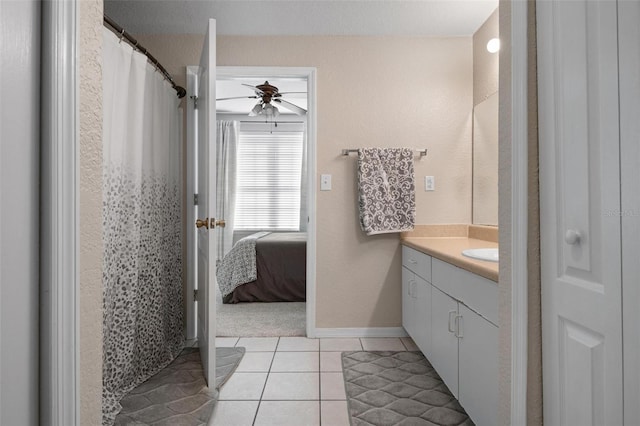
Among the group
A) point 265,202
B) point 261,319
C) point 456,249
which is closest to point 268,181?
point 265,202

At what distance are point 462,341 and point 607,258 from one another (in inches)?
44.5

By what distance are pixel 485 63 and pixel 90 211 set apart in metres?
2.67

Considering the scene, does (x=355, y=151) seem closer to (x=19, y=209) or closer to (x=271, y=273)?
(x=271, y=273)

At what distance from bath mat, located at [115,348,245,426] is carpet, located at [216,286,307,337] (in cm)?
55

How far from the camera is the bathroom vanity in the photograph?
1.41m

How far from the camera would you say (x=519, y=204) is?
846 millimetres

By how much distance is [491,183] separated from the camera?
2.51 m

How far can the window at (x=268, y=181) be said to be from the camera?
5895 millimetres

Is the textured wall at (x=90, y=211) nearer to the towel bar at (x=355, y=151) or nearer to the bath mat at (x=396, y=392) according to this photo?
the bath mat at (x=396, y=392)

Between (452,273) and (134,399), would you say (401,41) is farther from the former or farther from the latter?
(134,399)

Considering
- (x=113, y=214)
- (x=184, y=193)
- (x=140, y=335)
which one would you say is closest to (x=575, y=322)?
(x=113, y=214)

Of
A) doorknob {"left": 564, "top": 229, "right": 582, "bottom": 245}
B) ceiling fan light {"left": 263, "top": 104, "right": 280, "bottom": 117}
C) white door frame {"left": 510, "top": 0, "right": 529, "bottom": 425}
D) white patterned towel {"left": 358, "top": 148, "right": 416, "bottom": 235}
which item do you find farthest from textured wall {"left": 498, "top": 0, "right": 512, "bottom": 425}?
ceiling fan light {"left": 263, "top": 104, "right": 280, "bottom": 117}

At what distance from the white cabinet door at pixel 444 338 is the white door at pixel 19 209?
1577 mm

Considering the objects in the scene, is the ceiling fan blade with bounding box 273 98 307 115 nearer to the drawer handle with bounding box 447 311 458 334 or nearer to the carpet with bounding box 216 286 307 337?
the carpet with bounding box 216 286 307 337
